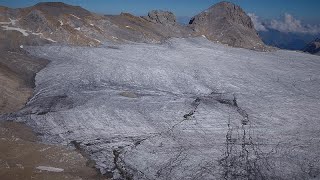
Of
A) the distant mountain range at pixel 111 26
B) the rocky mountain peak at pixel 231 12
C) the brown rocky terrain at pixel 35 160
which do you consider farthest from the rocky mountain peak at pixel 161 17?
the brown rocky terrain at pixel 35 160

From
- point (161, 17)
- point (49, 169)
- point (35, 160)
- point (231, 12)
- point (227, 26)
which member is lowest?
point (49, 169)

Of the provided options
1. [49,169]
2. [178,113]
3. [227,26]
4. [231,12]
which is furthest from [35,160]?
[231,12]

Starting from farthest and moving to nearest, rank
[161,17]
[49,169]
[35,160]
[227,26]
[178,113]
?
[161,17]
[227,26]
[178,113]
[35,160]
[49,169]

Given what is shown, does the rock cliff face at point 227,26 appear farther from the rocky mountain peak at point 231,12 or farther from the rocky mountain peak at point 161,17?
the rocky mountain peak at point 161,17

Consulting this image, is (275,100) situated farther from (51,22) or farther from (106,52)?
(51,22)

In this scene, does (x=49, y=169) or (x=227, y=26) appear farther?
(x=227, y=26)

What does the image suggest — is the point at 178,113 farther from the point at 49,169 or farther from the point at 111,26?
the point at 111,26

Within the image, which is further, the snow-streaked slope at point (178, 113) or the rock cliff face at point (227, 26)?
the rock cliff face at point (227, 26)
